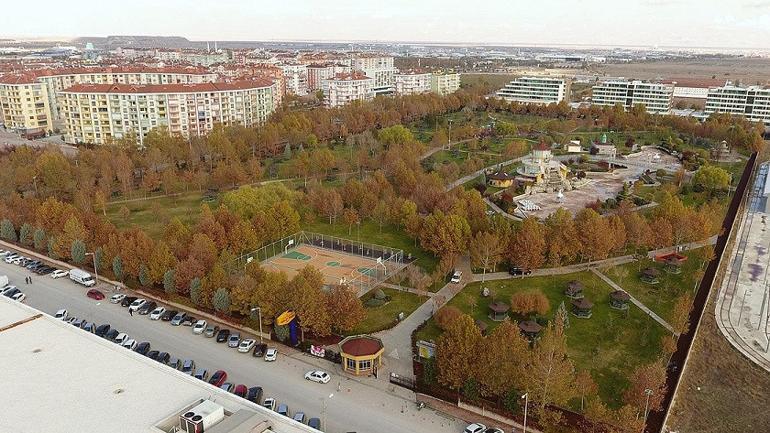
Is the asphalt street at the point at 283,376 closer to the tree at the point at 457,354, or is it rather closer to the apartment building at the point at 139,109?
the tree at the point at 457,354

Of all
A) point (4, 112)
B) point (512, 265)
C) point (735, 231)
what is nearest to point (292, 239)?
point (512, 265)

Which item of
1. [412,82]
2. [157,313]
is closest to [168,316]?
[157,313]

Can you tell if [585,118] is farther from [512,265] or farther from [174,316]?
[174,316]

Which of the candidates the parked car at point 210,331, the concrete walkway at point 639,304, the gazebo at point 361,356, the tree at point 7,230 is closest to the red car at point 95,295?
the parked car at point 210,331

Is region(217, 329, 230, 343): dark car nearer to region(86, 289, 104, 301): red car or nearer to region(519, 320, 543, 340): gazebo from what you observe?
region(86, 289, 104, 301): red car

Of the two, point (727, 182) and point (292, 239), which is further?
point (727, 182)

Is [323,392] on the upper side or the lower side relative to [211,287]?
lower
